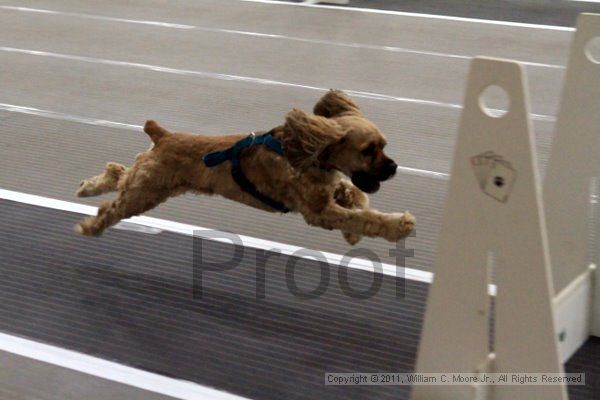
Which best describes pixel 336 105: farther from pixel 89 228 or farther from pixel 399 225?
pixel 89 228

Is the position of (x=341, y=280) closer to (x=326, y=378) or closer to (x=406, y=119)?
(x=326, y=378)

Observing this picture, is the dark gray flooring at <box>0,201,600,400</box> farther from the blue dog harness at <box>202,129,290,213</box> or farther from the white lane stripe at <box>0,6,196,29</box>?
the white lane stripe at <box>0,6,196,29</box>

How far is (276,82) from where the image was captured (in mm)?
4305

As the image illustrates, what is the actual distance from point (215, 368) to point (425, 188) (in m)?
1.32

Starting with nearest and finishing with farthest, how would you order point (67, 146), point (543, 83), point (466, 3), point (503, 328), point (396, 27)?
point (503, 328)
point (67, 146)
point (543, 83)
point (396, 27)
point (466, 3)

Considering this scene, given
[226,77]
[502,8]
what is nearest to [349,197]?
[226,77]

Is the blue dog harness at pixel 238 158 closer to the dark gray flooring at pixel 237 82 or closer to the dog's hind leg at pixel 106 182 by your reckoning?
the dog's hind leg at pixel 106 182

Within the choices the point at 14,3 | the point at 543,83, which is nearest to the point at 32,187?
the point at 543,83

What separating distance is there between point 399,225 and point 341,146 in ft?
0.73

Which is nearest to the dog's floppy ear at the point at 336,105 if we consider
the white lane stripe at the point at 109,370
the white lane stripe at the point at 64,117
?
the white lane stripe at the point at 109,370

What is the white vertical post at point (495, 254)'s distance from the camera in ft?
4.67

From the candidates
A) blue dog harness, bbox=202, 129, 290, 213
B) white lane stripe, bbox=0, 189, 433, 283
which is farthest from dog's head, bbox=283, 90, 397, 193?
white lane stripe, bbox=0, 189, 433, 283

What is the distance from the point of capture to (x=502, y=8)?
6062 millimetres

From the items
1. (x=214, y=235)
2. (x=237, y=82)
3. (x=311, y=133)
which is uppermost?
(x=311, y=133)
